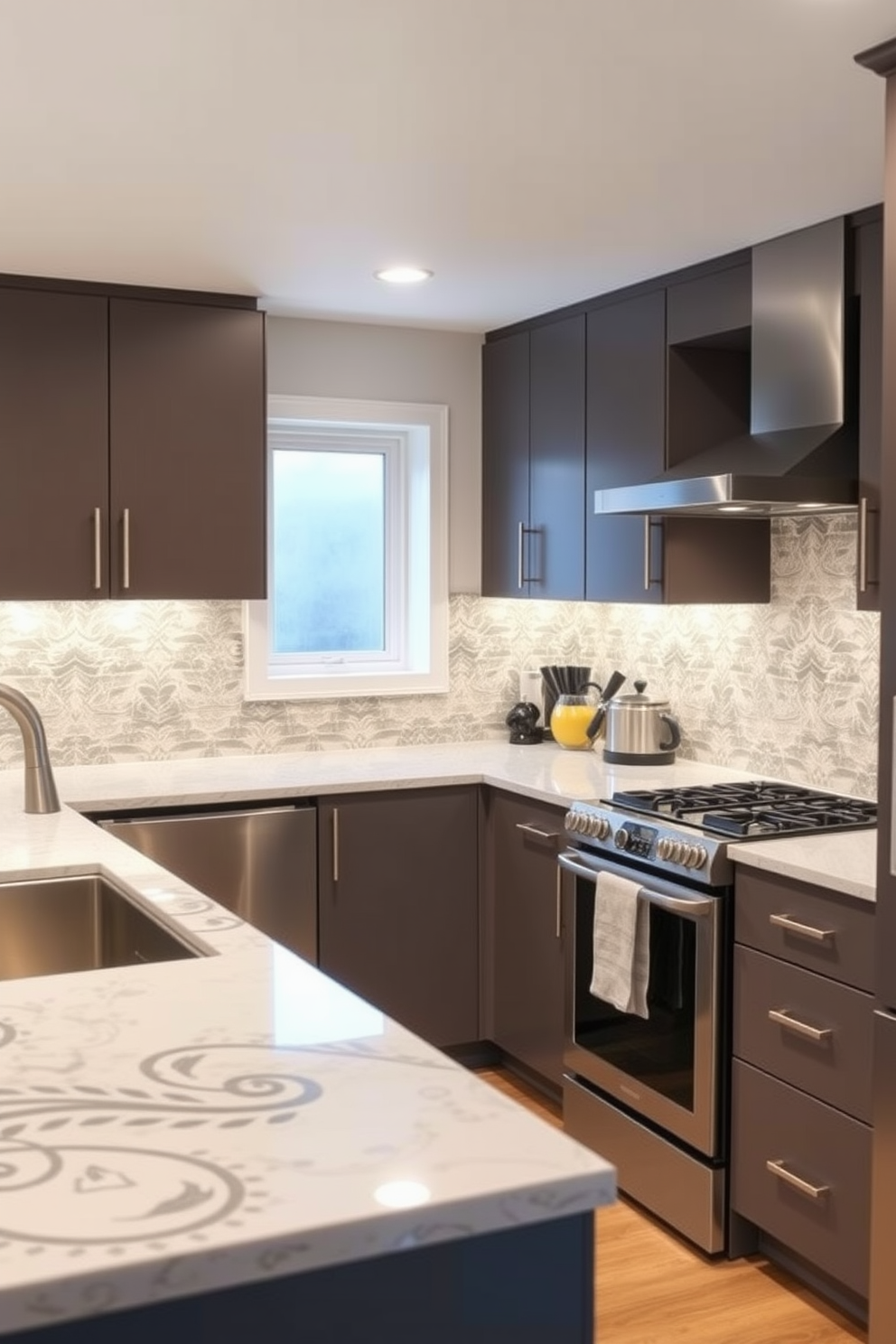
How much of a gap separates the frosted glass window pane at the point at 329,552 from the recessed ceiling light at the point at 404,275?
2.85ft

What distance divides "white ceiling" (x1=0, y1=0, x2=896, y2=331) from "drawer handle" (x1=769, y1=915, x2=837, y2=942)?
1.48 m

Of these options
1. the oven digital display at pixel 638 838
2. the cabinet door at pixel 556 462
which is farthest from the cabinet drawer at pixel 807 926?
the cabinet door at pixel 556 462

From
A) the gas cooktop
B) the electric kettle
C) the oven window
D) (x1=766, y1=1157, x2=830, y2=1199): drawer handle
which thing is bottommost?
(x1=766, y1=1157, x2=830, y2=1199): drawer handle

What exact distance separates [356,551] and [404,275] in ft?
3.77

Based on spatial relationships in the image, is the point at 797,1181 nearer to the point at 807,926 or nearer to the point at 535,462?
the point at 807,926

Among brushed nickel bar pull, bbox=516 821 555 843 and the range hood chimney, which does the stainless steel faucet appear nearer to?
brushed nickel bar pull, bbox=516 821 555 843

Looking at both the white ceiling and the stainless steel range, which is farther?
the stainless steel range

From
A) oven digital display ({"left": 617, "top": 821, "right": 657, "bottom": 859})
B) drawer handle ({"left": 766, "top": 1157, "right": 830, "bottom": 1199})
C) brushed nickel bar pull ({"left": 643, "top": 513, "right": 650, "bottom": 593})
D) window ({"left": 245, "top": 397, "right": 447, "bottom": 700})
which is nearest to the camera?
drawer handle ({"left": 766, "top": 1157, "right": 830, "bottom": 1199})

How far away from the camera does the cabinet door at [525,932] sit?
12.1ft

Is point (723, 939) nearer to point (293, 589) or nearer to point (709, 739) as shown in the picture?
point (709, 739)

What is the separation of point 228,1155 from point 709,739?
3.08 meters

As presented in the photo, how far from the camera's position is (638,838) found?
314cm

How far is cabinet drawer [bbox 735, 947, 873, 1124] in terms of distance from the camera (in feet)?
8.59

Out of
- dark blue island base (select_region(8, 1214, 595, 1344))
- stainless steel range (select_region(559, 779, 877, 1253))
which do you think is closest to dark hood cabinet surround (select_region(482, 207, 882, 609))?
stainless steel range (select_region(559, 779, 877, 1253))
